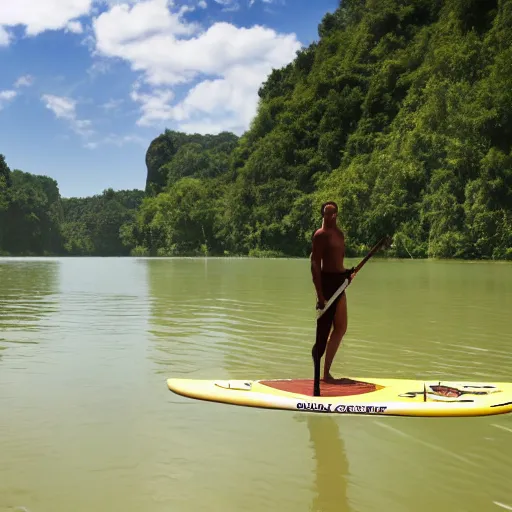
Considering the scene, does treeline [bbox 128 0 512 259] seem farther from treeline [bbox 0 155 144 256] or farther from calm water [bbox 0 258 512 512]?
calm water [bbox 0 258 512 512]

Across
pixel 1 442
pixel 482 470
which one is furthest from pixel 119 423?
pixel 482 470

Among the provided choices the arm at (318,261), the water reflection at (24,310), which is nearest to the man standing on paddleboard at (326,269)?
the arm at (318,261)

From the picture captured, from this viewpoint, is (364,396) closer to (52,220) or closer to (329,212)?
(329,212)

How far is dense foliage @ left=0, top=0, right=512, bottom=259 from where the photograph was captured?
47562 millimetres

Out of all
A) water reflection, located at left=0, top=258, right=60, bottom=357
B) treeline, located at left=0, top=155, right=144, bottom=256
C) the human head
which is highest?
treeline, located at left=0, top=155, right=144, bottom=256

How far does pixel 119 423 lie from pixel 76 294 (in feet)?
42.7

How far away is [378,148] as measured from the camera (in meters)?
64.8

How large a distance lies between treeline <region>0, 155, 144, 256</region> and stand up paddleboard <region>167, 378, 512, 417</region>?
10141 cm

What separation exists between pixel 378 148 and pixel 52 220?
64768 mm

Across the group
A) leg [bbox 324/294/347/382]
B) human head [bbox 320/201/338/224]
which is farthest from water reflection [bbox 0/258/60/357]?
human head [bbox 320/201/338/224]

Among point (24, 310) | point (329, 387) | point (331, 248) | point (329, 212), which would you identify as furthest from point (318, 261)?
point (24, 310)

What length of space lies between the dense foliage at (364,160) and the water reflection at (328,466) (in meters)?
41.8

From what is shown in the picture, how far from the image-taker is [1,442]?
431cm

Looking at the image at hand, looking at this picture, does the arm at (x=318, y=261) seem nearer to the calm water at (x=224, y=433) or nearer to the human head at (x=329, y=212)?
the human head at (x=329, y=212)
